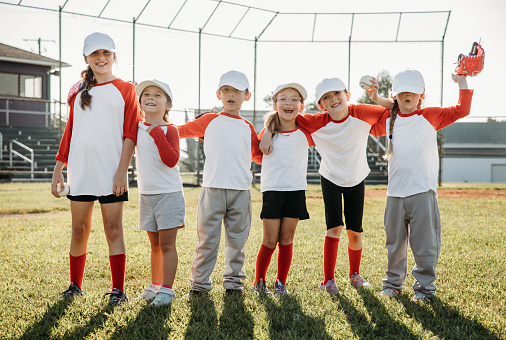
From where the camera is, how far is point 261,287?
11.0 ft

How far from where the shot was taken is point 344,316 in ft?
9.18

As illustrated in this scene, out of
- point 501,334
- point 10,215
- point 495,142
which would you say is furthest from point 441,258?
point 495,142

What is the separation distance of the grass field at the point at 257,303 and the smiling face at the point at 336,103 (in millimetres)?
1347

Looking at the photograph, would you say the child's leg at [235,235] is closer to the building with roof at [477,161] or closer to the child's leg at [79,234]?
the child's leg at [79,234]

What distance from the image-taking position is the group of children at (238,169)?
10.0ft

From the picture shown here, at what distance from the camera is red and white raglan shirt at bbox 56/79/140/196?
299cm

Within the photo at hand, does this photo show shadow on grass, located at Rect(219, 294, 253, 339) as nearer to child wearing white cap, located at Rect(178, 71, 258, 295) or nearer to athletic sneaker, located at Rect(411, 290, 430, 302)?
child wearing white cap, located at Rect(178, 71, 258, 295)

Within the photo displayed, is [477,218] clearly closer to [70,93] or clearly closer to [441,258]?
[441,258]

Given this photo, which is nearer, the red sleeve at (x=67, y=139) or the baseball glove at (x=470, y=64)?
the red sleeve at (x=67, y=139)

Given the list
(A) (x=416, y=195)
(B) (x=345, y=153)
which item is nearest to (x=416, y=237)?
(A) (x=416, y=195)

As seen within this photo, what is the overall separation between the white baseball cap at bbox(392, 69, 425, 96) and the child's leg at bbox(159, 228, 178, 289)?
6.31ft

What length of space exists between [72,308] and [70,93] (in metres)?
1.46

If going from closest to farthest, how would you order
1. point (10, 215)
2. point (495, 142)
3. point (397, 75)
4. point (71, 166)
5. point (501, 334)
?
point (501, 334) < point (71, 166) < point (397, 75) < point (10, 215) < point (495, 142)

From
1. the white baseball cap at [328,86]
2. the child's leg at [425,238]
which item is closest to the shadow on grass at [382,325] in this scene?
the child's leg at [425,238]
